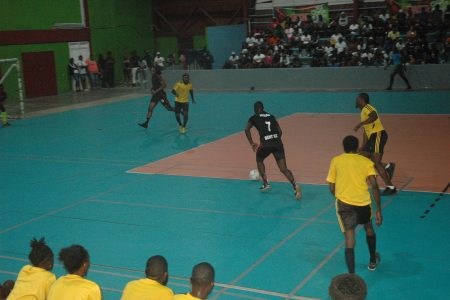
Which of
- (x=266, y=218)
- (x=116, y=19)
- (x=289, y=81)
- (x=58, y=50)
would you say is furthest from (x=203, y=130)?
(x=116, y=19)

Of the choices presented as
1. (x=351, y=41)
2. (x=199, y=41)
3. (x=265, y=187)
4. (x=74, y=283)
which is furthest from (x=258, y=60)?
(x=74, y=283)

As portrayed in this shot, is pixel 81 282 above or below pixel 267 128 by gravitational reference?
below

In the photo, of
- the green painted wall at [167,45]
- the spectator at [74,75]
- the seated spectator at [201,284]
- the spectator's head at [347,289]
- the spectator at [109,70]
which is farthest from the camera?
the green painted wall at [167,45]

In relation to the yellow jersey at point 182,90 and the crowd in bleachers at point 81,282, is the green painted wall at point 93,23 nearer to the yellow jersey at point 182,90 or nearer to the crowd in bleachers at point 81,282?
the yellow jersey at point 182,90

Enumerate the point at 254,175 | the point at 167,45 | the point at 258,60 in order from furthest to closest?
the point at 167,45
the point at 258,60
the point at 254,175

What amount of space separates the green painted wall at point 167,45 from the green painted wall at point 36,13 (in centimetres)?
839

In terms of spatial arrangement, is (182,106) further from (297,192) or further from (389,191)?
(389,191)

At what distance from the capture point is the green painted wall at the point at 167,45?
46.2 meters

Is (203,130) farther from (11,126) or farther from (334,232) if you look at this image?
(334,232)

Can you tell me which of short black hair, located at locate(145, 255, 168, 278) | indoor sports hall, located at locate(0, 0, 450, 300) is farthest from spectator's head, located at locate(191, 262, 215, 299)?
indoor sports hall, located at locate(0, 0, 450, 300)

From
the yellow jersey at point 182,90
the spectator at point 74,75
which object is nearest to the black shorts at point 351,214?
the yellow jersey at point 182,90

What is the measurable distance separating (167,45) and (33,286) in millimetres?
41847

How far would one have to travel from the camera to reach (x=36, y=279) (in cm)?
567

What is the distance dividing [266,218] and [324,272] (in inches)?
107
